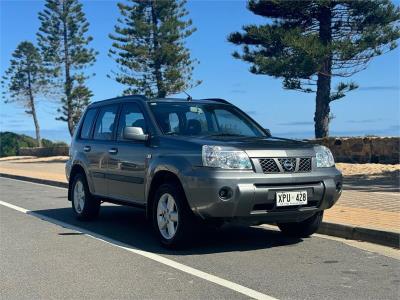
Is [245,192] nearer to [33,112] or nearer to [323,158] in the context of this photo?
[323,158]

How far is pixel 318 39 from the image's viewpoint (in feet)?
75.0

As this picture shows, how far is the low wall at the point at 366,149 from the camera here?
767 inches

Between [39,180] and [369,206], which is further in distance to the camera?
[39,180]

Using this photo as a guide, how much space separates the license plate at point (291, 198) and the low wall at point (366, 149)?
13583 mm

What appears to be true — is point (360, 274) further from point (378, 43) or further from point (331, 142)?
point (378, 43)

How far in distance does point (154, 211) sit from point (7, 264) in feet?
6.05

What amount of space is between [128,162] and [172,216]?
128 cm

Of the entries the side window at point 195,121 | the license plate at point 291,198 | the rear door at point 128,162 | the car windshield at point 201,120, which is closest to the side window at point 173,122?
the car windshield at point 201,120

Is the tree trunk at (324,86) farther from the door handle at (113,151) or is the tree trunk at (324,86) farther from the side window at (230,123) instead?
Answer: the door handle at (113,151)

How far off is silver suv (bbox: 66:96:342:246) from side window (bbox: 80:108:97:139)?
0.73 meters

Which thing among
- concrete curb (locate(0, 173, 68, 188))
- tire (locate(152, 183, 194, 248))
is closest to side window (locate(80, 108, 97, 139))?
tire (locate(152, 183, 194, 248))

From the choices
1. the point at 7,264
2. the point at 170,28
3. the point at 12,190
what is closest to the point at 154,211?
the point at 7,264

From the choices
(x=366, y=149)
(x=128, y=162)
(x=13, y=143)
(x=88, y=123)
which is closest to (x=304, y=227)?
(x=128, y=162)

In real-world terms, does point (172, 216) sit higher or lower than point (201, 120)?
lower
